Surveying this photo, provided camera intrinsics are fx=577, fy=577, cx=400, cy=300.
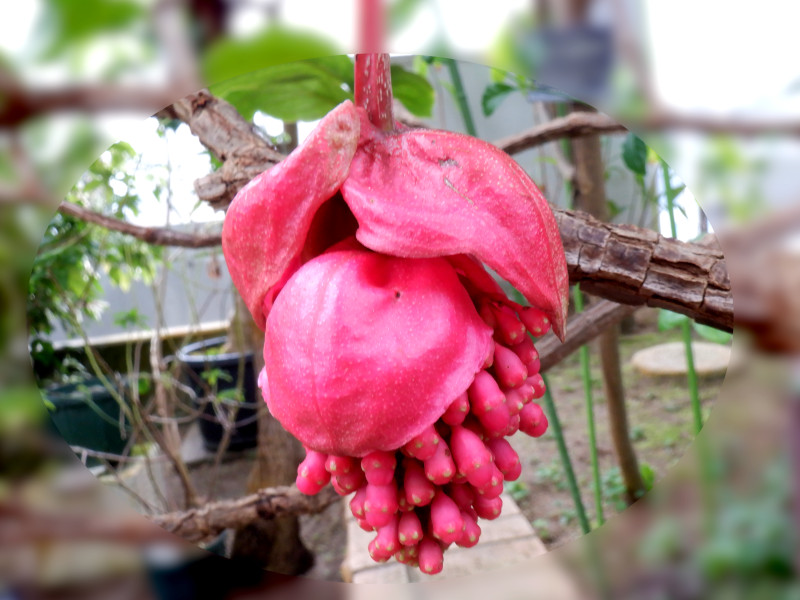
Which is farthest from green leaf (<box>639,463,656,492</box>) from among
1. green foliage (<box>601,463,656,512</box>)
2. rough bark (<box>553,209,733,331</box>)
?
rough bark (<box>553,209,733,331</box>)

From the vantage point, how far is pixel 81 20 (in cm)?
20

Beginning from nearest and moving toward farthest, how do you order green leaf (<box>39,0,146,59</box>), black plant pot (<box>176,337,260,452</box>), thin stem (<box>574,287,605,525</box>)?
green leaf (<box>39,0,146,59</box>) → thin stem (<box>574,287,605,525</box>) → black plant pot (<box>176,337,260,452</box>)

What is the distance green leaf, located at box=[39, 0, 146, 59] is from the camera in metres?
0.20

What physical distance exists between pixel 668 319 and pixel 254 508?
0.38m

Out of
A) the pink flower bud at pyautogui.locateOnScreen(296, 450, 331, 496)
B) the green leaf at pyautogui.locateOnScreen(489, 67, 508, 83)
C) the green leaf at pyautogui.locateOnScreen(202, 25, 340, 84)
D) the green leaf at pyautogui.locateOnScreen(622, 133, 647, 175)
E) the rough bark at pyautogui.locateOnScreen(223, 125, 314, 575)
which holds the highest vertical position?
the green leaf at pyautogui.locateOnScreen(202, 25, 340, 84)

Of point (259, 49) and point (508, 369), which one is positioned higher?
point (259, 49)

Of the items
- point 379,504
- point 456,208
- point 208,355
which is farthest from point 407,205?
point 208,355

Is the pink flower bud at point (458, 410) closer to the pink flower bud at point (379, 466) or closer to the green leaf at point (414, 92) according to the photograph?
the pink flower bud at point (379, 466)

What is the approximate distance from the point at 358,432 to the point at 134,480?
1.24 ft

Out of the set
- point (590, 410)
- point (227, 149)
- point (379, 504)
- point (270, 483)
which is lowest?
point (270, 483)

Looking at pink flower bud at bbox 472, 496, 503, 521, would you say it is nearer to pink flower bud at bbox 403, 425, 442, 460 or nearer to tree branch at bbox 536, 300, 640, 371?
pink flower bud at bbox 403, 425, 442, 460

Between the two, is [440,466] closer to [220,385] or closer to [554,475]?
[554,475]

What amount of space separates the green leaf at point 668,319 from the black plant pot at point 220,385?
1.16 ft

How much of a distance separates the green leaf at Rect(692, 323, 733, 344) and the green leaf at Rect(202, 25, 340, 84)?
Result: 0.91 ft
